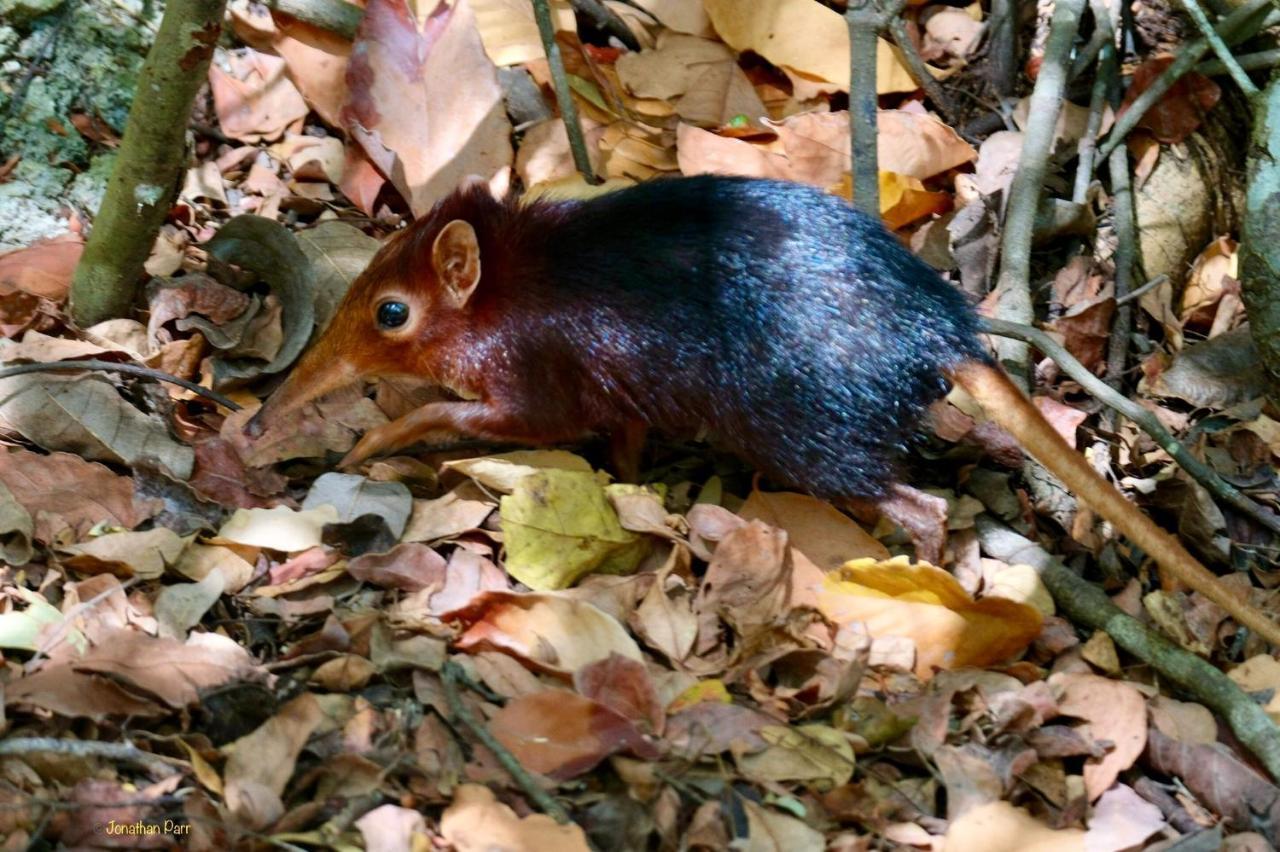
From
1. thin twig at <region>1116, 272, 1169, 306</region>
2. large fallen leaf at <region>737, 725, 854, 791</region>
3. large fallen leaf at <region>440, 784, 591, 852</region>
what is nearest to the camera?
large fallen leaf at <region>440, 784, 591, 852</region>

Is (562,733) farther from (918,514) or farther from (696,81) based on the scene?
(696,81)

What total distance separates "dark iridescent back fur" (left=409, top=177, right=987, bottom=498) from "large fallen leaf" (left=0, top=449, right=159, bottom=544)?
1.20 metres

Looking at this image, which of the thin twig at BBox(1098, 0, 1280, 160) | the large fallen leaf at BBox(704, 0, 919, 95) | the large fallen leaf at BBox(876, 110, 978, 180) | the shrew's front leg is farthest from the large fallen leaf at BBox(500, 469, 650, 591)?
the thin twig at BBox(1098, 0, 1280, 160)

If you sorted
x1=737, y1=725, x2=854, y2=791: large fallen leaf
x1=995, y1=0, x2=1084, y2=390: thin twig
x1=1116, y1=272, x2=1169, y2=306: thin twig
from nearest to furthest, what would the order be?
x1=737, y1=725, x2=854, y2=791: large fallen leaf < x1=995, y1=0, x2=1084, y2=390: thin twig < x1=1116, y1=272, x2=1169, y2=306: thin twig

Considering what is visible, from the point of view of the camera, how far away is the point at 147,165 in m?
4.18

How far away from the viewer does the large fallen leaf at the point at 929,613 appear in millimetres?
3664

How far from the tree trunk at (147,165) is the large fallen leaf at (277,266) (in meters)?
0.26

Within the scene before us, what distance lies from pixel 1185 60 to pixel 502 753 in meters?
3.76

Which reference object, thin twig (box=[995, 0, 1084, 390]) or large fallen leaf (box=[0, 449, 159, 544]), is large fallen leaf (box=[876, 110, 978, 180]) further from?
large fallen leaf (box=[0, 449, 159, 544])

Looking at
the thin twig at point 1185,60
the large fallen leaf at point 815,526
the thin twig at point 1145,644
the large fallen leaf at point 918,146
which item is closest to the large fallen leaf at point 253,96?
the large fallen leaf at point 918,146

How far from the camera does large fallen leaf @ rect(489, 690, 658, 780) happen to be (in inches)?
120

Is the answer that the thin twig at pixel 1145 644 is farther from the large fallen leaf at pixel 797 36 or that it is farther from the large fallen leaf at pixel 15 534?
the large fallen leaf at pixel 15 534

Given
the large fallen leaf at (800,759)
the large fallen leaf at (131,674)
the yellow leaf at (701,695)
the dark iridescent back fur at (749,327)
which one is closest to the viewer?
the large fallen leaf at (131,674)

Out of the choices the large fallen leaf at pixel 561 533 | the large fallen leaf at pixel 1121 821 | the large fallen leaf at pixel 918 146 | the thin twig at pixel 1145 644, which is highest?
the large fallen leaf at pixel 918 146
